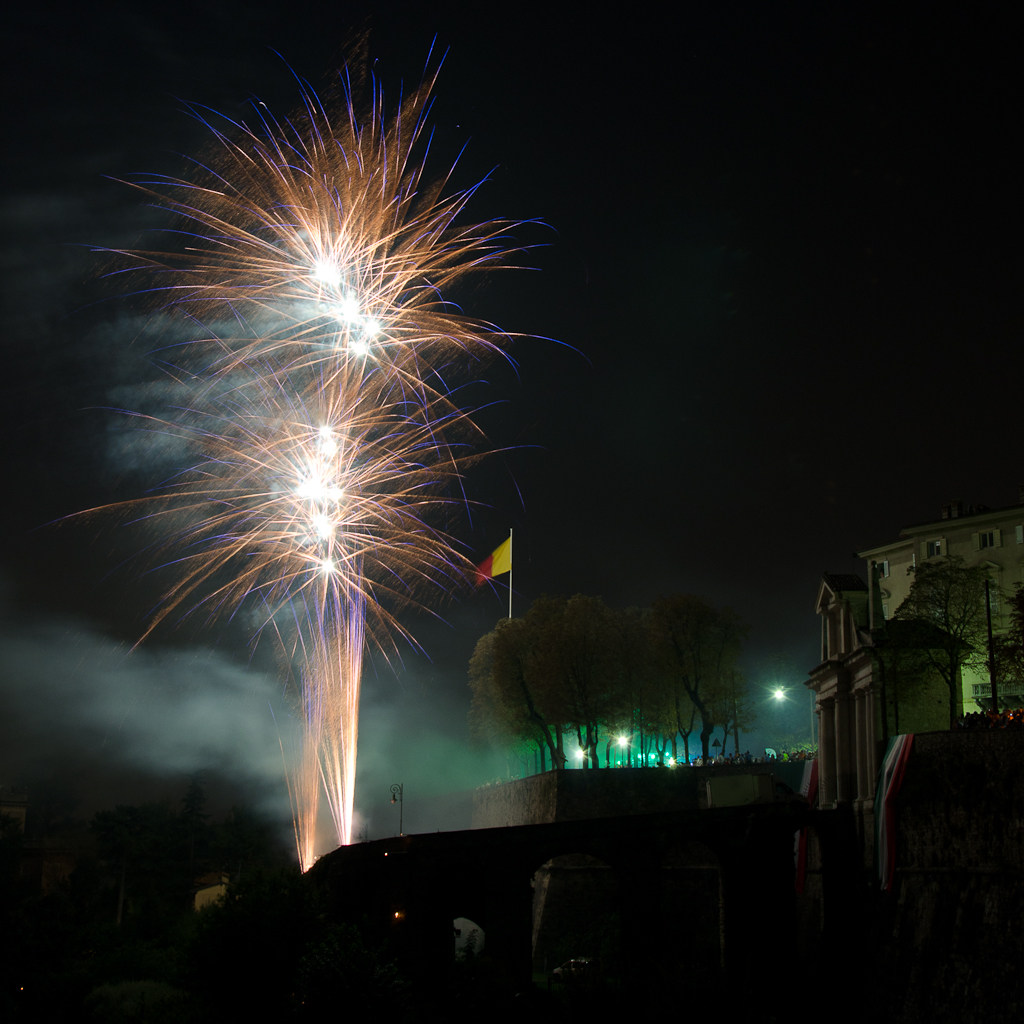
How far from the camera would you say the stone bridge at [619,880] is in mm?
35219

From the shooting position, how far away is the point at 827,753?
41.8 metres

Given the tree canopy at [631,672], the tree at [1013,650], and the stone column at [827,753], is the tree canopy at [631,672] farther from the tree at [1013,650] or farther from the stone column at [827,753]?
the tree at [1013,650]

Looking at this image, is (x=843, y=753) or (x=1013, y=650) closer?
(x=1013, y=650)

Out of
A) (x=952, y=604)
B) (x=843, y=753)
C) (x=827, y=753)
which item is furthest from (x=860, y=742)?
(x=952, y=604)

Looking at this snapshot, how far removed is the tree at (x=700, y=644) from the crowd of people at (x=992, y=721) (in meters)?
23.1

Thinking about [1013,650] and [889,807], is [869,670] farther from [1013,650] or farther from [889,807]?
[889,807]

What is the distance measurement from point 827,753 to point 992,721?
10731mm

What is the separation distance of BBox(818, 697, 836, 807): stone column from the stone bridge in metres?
3.58

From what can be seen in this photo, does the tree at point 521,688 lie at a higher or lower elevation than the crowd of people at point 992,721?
higher

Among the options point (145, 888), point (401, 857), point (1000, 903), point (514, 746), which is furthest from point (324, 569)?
point (145, 888)

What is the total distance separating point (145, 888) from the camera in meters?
81.9

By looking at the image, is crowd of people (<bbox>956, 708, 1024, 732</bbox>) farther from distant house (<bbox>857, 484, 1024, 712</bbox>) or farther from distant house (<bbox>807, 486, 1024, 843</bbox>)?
distant house (<bbox>857, 484, 1024, 712</bbox>)

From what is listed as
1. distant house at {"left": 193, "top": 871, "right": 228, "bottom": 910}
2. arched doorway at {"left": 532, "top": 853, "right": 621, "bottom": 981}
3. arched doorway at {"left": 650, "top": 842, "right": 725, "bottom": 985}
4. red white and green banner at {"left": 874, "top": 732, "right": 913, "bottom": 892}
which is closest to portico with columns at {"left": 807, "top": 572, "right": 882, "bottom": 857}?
red white and green banner at {"left": 874, "top": 732, "right": 913, "bottom": 892}

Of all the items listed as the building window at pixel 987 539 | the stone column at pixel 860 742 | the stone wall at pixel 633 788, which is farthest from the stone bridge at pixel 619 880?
the building window at pixel 987 539
